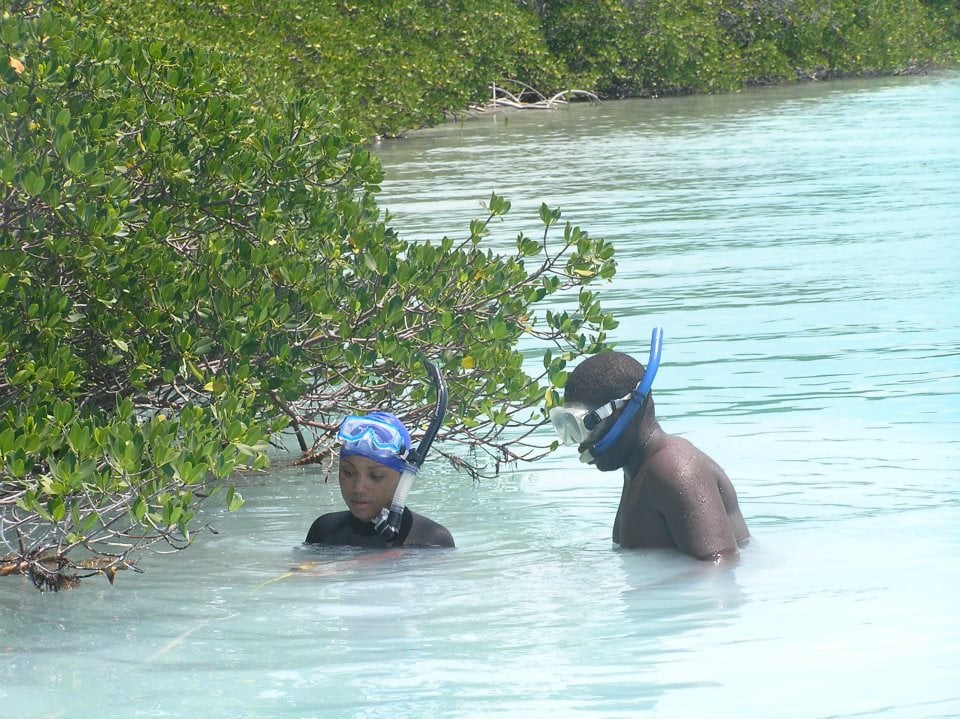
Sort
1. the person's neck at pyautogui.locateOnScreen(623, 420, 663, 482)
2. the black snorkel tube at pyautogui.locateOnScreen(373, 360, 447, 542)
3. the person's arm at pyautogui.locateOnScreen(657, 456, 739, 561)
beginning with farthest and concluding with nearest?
1. the black snorkel tube at pyautogui.locateOnScreen(373, 360, 447, 542)
2. the person's neck at pyautogui.locateOnScreen(623, 420, 663, 482)
3. the person's arm at pyautogui.locateOnScreen(657, 456, 739, 561)

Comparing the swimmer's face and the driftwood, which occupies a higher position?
the driftwood

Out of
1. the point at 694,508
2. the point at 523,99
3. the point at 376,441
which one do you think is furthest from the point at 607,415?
the point at 523,99

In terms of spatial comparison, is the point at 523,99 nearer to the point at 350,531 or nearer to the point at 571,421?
the point at 350,531

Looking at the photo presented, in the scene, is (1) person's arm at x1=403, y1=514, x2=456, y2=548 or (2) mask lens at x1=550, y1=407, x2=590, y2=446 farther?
(1) person's arm at x1=403, y1=514, x2=456, y2=548

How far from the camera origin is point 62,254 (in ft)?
19.1

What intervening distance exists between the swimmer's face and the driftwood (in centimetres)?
2626

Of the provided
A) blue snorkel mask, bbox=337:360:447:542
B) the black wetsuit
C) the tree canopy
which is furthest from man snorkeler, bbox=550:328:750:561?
the tree canopy

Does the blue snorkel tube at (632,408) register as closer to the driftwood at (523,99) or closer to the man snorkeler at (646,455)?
the man snorkeler at (646,455)

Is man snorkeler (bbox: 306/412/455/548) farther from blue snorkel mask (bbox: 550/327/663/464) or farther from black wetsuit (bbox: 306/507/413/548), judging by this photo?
blue snorkel mask (bbox: 550/327/663/464)

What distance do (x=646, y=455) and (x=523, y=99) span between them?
30188 mm

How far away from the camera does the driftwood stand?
32566 millimetres

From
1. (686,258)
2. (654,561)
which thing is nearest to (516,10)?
(686,258)

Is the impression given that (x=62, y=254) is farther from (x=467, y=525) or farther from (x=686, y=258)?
(x=686, y=258)

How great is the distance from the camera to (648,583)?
5.65m
